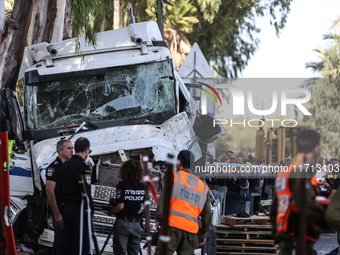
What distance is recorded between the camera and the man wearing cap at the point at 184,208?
532cm

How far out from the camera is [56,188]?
6336 millimetres

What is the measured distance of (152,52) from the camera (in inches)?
327

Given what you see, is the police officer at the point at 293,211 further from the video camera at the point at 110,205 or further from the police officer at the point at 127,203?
the video camera at the point at 110,205

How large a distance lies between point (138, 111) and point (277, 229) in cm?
478

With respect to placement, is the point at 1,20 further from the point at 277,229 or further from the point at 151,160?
the point at 277,229

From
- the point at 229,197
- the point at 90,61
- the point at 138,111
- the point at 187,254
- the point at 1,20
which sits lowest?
the point at 229,197

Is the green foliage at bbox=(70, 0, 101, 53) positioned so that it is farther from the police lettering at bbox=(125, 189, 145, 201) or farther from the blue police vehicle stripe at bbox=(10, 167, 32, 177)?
the police lettering at bbox=(125, 189, 145, 201)

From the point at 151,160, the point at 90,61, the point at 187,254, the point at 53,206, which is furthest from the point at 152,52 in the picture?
the point at 187,254

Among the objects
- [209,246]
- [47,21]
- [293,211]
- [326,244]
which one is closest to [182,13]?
[47,21]

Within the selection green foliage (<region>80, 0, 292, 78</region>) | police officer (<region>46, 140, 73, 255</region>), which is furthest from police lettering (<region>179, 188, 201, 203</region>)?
green foliage (<region>80, 0, 292, 78</region>)

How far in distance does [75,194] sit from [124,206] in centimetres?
72

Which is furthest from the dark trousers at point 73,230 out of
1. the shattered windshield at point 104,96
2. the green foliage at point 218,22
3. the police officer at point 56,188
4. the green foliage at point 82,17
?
the green foliage at point 218,22

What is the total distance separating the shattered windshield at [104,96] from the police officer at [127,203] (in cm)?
181

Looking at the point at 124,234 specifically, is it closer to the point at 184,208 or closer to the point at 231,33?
the point at 184,208
